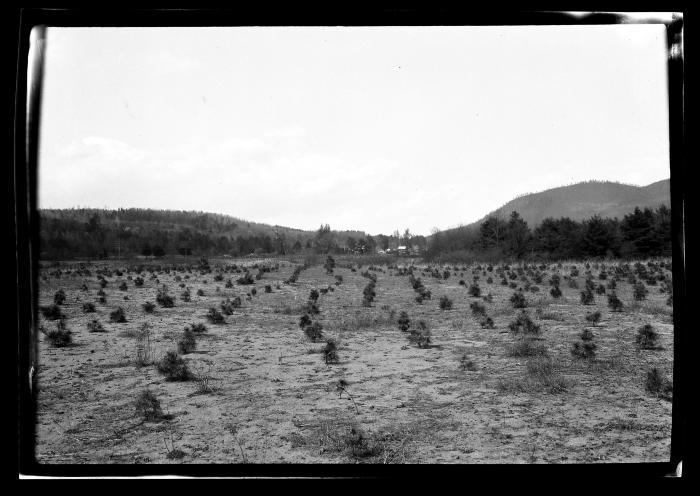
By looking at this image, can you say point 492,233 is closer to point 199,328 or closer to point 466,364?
point 466,364

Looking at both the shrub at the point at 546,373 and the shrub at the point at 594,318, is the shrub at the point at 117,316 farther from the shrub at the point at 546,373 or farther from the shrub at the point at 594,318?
the shrub at the point at 594,318

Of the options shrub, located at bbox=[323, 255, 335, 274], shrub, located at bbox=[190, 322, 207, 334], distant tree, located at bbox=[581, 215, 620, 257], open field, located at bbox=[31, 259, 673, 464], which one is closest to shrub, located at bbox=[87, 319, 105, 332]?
open field, located at bbox=[31, 259, 673, 464]

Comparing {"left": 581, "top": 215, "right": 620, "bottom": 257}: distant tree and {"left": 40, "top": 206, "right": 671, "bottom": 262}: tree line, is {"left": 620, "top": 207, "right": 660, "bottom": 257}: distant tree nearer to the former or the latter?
{"left": 40, "top": 206, "right": 671, "bottom": 262}: tree line

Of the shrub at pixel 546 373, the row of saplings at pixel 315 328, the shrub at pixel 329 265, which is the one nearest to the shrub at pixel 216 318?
the row of saplings at pixel 315 328

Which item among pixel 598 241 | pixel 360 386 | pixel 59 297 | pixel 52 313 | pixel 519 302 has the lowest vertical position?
pixel 360 386

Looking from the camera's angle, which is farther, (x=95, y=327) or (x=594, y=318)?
(x=594, y=318)

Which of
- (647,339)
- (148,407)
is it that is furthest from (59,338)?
(647,339)

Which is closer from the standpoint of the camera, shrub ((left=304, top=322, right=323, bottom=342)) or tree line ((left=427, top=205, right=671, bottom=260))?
shrub ((left=304, top=322, right=323, bottom=342))
